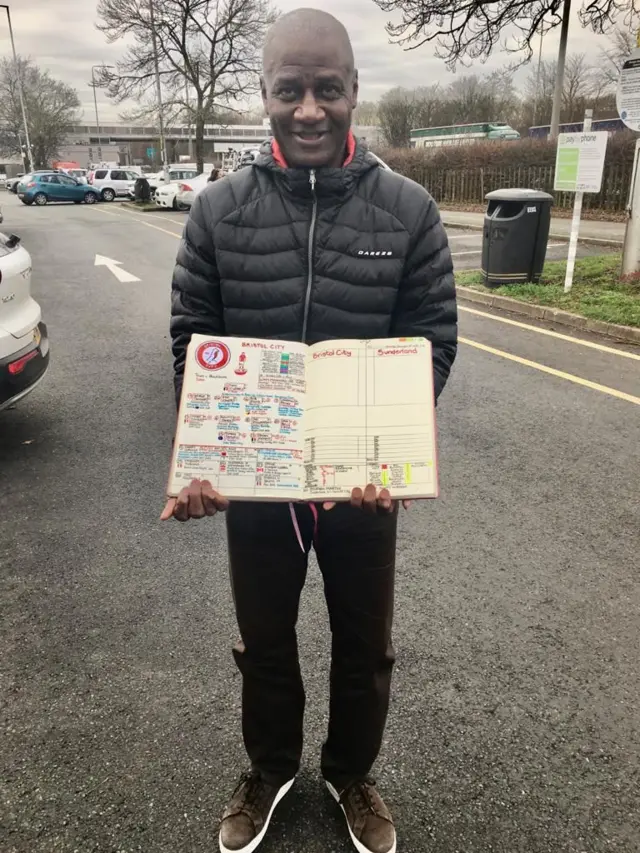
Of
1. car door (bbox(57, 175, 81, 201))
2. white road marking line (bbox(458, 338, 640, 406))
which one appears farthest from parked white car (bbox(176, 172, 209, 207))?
white road marking line (bbox(458, 338, 640, 406))

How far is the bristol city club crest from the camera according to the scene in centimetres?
159

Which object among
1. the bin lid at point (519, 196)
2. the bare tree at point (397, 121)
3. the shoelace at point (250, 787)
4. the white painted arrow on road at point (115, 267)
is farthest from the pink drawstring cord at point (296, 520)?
the bare tree at point (397, 121)

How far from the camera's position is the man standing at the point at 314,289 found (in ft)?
5.26

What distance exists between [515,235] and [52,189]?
31410mm

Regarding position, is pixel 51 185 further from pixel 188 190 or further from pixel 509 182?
pixel 509 182

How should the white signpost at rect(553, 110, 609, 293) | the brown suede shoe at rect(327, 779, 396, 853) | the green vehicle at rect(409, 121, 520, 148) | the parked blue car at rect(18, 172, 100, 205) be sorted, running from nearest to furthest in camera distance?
the brown suede shoe at rect(327, 779, 396, 853) < the white signpost at rect(553, 110, 609, 293) < the green vehicle at rect(409, 121, 520, 148) < the parked blue car at rect(18, 172, 100, 205)

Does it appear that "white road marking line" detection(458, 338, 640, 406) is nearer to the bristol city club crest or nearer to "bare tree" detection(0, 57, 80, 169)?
the bristol city club crest

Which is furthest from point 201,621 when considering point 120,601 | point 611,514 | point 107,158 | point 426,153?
point 107,158

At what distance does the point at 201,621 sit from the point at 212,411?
160 centimetres

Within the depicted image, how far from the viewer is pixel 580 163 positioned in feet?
29.1

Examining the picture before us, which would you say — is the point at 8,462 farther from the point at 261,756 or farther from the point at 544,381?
the point at 544,381

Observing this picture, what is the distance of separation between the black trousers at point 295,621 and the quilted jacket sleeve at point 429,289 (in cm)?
47

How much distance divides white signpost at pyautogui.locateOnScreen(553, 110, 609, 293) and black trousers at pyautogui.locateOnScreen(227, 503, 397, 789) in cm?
812

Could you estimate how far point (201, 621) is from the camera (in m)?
2.91
